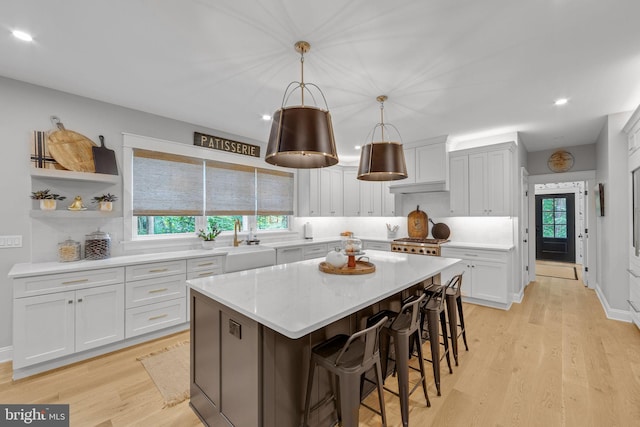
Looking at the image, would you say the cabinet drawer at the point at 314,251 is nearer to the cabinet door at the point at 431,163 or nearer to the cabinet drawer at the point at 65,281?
the cabinet door at the point at 431,163

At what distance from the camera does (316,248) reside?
5.11 meters

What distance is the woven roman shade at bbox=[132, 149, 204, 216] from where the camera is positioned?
352 cm

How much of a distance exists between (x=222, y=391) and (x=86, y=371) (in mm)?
1733

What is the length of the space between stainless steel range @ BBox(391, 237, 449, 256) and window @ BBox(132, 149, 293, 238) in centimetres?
210

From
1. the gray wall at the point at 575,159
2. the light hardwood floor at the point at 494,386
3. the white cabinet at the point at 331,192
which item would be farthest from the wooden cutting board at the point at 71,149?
the gray wall at the point at 575,159

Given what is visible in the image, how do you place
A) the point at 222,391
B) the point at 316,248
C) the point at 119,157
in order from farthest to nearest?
the point at 316,248
the point at 119,157
the point at 222,391

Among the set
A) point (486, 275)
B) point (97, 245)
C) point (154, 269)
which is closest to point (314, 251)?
point (154, 269)

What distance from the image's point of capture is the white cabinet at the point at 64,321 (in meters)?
2.39

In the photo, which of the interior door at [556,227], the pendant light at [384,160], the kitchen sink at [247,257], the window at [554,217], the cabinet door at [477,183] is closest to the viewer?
the pendant light at [384,160]

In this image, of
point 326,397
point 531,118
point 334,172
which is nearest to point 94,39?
point 326,397

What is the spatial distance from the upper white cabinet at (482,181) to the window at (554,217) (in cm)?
525

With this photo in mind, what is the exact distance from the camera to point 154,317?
3121 millimetres

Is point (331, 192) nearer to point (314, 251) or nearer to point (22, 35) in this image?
point (314, 251)

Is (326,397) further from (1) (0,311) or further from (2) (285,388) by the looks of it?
(1) (0,311)
